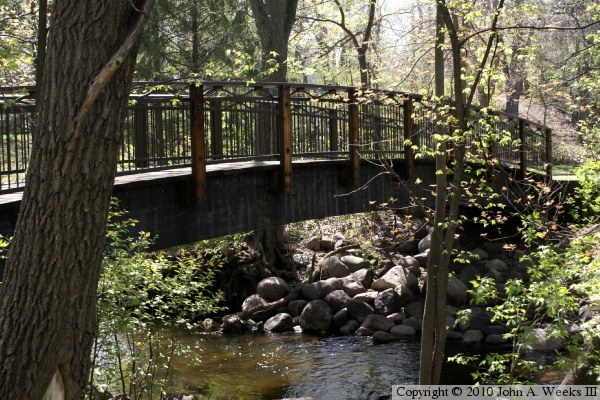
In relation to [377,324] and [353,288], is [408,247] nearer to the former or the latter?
[353,288]

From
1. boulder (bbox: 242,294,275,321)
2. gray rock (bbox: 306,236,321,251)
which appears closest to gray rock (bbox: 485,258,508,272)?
gray rock (bbox: 306,236,321,251)

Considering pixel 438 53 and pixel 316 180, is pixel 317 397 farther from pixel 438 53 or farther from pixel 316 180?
pixel 438 53

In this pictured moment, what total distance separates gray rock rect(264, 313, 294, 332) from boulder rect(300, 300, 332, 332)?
236mm

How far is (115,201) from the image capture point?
6977 millimetres

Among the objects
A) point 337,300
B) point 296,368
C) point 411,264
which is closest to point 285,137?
point 296,368

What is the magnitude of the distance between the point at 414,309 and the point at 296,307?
2.39 metres

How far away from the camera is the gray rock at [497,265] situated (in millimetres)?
17219

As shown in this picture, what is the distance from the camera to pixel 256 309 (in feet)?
50.8

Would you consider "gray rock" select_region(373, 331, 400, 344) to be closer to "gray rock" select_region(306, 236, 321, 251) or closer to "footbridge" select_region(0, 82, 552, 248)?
"footbridge" select_region(0, 82, 552, 248)

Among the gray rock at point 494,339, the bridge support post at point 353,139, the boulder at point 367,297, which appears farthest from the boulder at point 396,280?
the bridge support post at point 353,139

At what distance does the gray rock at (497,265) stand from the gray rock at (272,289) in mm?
4787

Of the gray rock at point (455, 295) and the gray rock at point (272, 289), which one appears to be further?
the gray rock at point (272, 289)

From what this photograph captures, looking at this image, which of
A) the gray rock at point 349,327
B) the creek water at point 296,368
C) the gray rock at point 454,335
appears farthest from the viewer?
the gray rock at point 349,327

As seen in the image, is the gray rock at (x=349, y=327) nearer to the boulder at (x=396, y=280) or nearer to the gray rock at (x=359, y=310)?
the gray rock at (x=359, y=310)
